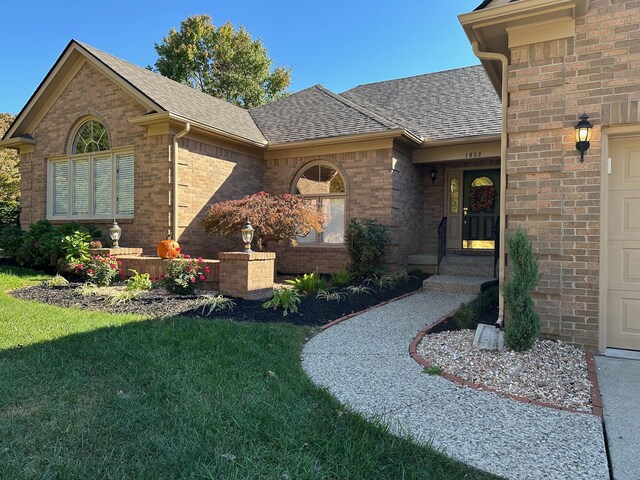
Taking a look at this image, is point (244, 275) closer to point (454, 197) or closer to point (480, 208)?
point (454, 197)

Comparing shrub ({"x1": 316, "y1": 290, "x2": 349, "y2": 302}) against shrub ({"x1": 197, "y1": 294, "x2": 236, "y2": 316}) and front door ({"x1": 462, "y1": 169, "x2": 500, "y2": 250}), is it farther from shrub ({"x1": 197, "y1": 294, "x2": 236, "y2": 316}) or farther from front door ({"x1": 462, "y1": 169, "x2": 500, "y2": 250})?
front door ({"x1": 462, "y1": 169, "x2": 500, "y2": 250})

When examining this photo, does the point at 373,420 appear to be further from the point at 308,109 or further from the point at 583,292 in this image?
the point at 308,109

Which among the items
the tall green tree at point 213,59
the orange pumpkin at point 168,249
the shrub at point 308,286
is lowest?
the shrub at point 308,286

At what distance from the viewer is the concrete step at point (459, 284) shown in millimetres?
8305

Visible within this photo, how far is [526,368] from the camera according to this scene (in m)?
3.92

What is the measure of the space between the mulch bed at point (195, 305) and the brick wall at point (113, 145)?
229cm

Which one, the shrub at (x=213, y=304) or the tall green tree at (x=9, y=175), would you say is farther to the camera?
the tall green tree at (x=9, y=175)

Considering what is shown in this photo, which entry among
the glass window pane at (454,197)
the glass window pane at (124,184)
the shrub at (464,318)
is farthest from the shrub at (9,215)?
the shrub at (464,318)

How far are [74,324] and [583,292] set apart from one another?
19.8 feet

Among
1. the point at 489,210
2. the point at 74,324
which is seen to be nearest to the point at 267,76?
the point at 489,210

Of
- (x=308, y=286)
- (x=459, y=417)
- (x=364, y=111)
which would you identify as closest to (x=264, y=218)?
(x=308, y=286)

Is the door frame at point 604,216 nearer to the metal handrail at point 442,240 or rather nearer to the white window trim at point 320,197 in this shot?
the metal handrail at point 442,240

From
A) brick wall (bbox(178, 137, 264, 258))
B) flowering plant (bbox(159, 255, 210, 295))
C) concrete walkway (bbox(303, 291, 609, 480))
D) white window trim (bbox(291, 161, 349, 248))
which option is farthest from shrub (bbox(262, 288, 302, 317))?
white window trim (bbox(291, 161, 349, 248))

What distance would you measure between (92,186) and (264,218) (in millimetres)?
5234
